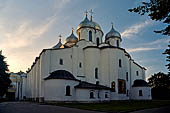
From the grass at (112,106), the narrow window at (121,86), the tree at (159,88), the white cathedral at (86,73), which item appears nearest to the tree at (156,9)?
the grass at (112,106)

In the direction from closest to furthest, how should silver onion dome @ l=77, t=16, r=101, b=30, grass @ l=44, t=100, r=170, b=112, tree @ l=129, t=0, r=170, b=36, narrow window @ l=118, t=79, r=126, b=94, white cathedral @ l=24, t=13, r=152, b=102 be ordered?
tree @ l=129, t=0, r=170, b=36 → grass @ l=44, t=100, r=170, b=112 → white cathedral @ l=24, t=13, r=152, b=102 → narrow window @ l=118, t=79, r=126, b=94 → silver onion dome @ l=77, t=16, r=101, b=30

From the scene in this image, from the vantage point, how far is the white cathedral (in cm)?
3128

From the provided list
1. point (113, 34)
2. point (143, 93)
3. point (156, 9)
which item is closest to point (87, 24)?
point (113, 34)

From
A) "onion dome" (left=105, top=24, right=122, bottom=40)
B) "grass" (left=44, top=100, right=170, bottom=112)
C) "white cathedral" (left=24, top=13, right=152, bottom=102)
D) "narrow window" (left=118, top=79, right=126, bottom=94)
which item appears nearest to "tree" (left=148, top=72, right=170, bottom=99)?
"white cathedral" (left=24, top=13, right=152, bottom=102)

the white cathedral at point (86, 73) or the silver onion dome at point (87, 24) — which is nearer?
the white cathedral at point (86, 73)

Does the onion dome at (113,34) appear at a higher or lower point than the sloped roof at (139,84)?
higher

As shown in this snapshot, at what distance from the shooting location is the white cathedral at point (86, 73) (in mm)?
31284

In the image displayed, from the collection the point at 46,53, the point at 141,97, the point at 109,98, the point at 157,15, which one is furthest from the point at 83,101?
the point at 157,15

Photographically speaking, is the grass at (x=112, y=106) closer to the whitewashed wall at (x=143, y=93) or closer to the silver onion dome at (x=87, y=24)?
the whitewashed wall at (x=143, y=93)

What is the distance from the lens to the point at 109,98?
3541 cm

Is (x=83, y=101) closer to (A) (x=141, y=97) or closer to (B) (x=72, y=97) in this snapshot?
(B) (x=72, y=97)

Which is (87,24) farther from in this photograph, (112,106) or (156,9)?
(156,9)

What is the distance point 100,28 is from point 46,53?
1736cm

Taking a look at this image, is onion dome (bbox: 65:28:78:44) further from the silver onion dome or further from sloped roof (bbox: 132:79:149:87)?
sloped roof (bbox: 132:79:149:87)
